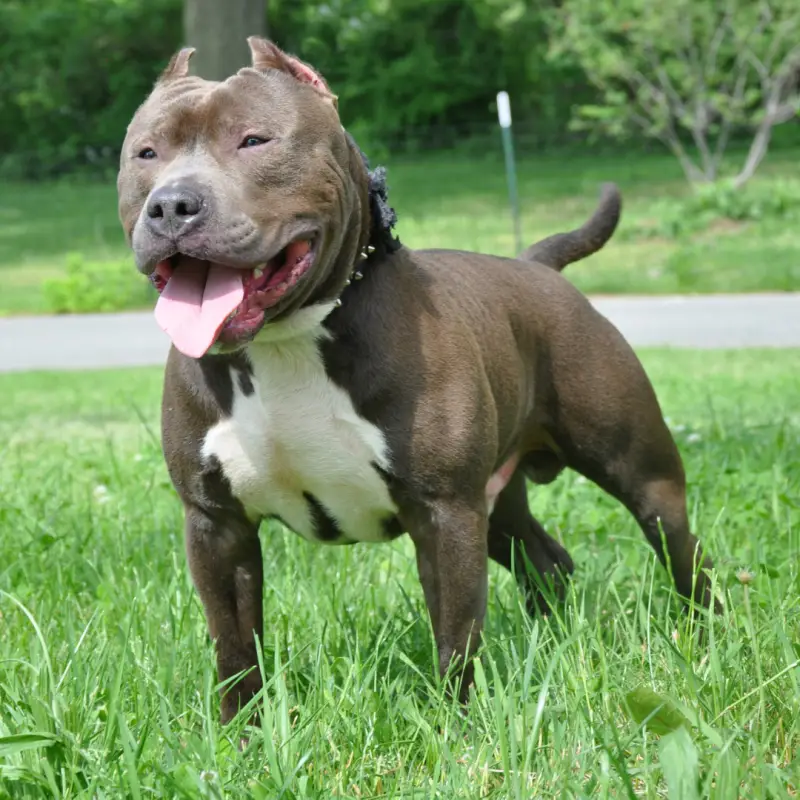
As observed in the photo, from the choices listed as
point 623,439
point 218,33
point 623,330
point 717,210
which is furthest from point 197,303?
point 717,210

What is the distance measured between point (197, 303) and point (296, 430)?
0.42 meters

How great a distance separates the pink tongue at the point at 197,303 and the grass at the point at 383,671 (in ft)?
2.45

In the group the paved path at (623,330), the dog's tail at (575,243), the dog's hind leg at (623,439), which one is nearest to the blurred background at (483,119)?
the paved path at (623,330)

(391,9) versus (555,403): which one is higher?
(391,9)

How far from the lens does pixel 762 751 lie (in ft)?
8.64

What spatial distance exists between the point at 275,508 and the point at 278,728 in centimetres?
63

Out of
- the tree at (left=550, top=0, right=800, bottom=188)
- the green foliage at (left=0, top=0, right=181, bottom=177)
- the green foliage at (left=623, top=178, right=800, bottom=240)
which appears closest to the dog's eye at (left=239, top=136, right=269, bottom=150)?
the green foliage at (left=623, top=178, right=800, bottom=240)

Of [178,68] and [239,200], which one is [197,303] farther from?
[178,68]

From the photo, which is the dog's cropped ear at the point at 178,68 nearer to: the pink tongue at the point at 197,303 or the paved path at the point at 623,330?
the pink tongue at the point at 197,303

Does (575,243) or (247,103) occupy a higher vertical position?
(247,103)

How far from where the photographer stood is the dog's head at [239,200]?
282 centimetres

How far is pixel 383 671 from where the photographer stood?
3.60 metres

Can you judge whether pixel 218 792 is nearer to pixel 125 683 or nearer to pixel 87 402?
pixel 125 683

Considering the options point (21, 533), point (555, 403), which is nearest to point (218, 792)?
point (555, 403)
